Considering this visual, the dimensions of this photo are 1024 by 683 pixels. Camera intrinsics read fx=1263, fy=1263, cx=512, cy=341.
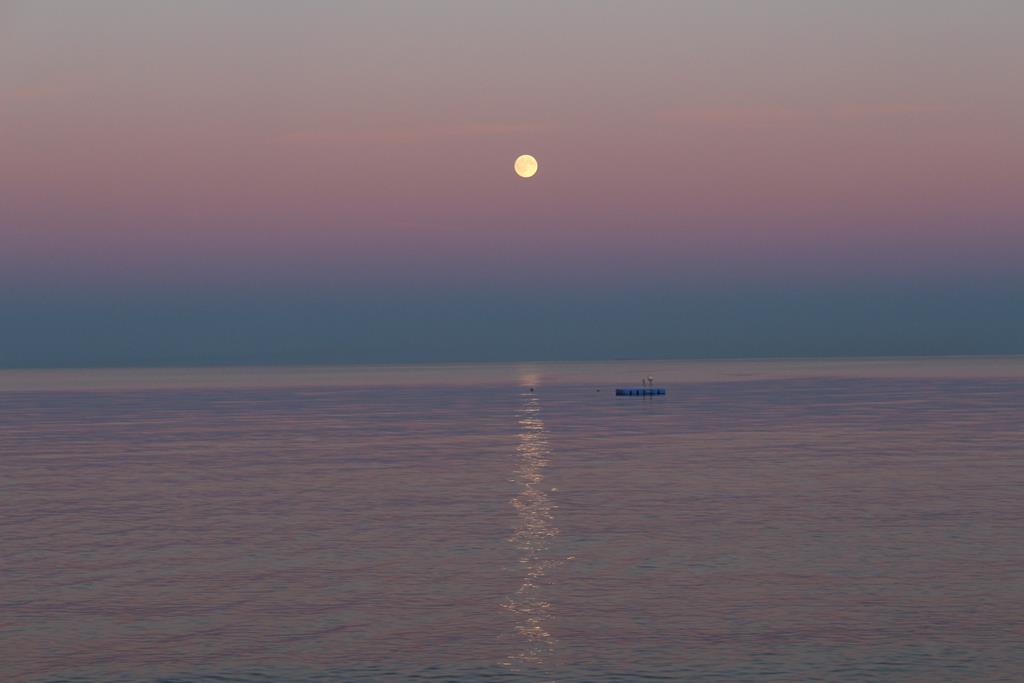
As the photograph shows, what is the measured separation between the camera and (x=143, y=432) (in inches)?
4862

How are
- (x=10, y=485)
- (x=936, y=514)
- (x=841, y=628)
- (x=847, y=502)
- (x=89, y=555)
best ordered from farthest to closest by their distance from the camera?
(x=10, y=485) → (x=847, y=502) → (x=936, y=514) → (x=89, y=555) → (x=841, y=628)

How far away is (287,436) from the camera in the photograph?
11488 centimetres

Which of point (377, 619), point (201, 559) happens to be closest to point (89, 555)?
point (201, 559)

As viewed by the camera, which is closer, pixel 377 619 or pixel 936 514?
pixel 377 619

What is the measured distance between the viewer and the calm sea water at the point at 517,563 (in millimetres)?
31734

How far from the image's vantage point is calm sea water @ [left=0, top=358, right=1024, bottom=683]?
3173 centimetres

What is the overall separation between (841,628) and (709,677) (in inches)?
256

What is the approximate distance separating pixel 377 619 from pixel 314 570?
8.54 metres

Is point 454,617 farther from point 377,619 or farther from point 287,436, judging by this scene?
point 287,436

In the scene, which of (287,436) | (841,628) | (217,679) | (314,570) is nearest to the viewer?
(217,679)

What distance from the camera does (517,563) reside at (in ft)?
149

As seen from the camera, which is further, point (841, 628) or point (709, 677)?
point (841, 628)

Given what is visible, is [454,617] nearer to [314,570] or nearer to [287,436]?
[314,570]

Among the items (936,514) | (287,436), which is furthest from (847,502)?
(287,436)
